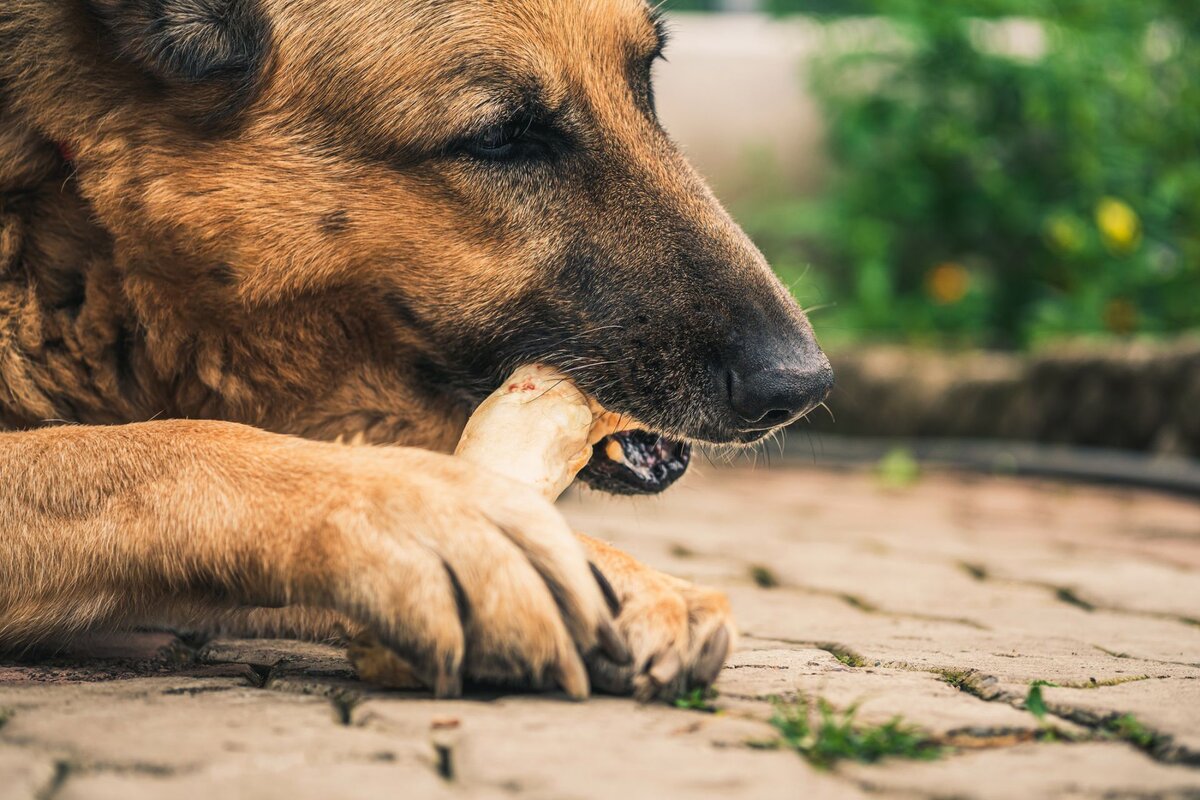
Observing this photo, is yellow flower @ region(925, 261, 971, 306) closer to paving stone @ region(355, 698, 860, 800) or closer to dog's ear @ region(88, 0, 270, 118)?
dog's ear @ region(88, 0, 270, 118)

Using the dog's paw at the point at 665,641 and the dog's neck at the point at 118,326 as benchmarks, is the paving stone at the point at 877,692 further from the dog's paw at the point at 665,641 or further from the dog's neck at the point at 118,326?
the dog's neck at the point at 118,326

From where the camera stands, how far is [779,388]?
2605 mm

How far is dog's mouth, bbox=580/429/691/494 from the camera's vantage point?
290cm

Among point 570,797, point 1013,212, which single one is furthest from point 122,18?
point 1013,212

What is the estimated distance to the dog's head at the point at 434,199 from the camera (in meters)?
2.71

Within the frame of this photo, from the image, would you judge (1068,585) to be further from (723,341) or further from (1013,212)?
(1013,212)

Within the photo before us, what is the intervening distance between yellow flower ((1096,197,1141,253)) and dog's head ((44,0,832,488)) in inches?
167

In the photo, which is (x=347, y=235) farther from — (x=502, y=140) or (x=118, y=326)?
(x=118, y=326)

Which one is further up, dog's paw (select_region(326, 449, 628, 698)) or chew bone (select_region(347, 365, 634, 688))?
chew bone (select_region(347, 365, 634, 688))

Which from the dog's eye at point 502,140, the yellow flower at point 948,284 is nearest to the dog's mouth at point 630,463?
the dog's eye at point 502,140

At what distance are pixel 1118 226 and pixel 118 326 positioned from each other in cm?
516

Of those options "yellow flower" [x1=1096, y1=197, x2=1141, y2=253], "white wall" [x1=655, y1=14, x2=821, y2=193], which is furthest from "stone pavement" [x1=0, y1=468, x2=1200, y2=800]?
"white wall" [x1=655, y1=14, x2=821, y2=193]

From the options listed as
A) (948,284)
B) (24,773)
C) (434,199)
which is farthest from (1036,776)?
(948,284)

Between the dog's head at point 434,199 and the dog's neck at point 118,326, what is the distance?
7 centimetres
